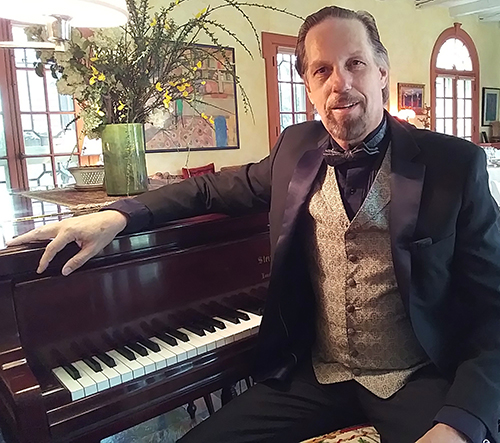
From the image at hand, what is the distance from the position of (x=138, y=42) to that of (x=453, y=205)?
103 centimetres

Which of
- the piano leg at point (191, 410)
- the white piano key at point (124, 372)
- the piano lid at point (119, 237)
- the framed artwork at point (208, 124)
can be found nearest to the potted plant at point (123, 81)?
the piano lid at point (119, 237)

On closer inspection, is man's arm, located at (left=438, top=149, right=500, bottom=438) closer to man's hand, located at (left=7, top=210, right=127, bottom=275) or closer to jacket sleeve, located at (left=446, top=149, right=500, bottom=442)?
jacket sleeve, located at (left=446, top=149, right=500, bottom=442)

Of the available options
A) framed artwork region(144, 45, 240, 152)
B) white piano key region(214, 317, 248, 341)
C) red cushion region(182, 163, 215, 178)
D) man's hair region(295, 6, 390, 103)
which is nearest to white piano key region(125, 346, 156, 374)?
white piano key region(214, 317, 248, 341)

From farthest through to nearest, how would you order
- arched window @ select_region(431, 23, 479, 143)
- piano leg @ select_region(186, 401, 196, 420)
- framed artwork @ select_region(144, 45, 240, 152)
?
1. arched window @ select_region(431, 23, 479, 143)
2. framed artwork @ select_region(144, 45, 240, 152)
3. piano leg @ select_region(186, 401, 196, 420)

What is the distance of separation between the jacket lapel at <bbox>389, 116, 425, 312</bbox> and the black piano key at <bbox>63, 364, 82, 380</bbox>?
73 centimetres

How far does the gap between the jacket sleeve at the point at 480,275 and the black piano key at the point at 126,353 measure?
2.29 feet

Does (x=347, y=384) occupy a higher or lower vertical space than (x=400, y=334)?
lower

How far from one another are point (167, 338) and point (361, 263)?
503 millimetres

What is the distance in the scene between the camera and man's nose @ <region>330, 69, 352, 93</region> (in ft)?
4.06

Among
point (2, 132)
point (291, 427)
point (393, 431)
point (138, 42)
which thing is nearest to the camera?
point (393, 431)

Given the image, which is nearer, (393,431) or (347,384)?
(393,431)

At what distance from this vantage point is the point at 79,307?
1.15 m

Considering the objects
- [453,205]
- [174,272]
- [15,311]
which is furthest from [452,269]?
[15,311]

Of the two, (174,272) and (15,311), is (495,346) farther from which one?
(15,311)
